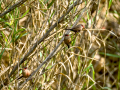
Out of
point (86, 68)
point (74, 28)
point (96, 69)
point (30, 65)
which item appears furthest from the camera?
point (96, 69)

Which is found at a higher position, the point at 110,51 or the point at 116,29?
the point at 116,29

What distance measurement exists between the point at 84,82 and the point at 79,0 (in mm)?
652

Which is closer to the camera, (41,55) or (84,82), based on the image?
(41,55)

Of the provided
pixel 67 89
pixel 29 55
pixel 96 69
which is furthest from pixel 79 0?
pixel 96 69

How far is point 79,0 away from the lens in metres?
0.87

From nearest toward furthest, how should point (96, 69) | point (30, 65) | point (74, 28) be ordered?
point (74, 28), point (30, 65), point (96, 69)

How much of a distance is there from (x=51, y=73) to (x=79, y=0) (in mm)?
492

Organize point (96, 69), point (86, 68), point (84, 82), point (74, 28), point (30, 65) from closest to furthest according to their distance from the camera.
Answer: point (74, 28) → point (30, 65) → point (86, 68) → point (84, 82) → point (96, 69)

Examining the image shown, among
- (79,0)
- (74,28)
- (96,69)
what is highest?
(79,0)

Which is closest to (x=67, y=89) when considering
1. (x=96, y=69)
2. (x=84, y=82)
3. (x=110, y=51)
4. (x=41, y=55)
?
(x=84, y=82)

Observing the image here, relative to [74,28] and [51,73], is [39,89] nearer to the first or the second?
[51,73]

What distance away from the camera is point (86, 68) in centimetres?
118

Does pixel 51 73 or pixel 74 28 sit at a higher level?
pixel 74 28

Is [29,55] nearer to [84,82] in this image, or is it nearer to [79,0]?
[79,0]
